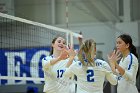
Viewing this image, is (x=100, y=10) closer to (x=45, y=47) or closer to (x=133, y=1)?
(x=133, y=1)

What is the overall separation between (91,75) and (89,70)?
0.05 metres

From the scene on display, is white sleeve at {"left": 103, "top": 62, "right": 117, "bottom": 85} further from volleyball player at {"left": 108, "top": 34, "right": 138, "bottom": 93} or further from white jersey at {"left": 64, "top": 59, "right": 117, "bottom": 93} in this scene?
volleyball player at {"left": 108, "top": 34, "right": 138, "bottom": 93}

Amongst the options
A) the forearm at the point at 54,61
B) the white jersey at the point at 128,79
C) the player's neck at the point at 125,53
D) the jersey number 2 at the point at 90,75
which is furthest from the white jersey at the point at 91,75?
the player's neck at the point at 125,53

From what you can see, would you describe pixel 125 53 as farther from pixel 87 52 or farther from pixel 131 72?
pixel 87 52

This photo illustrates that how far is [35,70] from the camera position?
8844 mm

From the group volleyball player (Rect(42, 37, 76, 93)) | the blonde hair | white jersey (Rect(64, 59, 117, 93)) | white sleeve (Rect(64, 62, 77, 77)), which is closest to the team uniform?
volleyball player (Rect(42, 37, 76, 93))

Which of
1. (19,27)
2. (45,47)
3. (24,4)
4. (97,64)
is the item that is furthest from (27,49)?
(97,64)

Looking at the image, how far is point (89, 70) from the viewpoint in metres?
3.21

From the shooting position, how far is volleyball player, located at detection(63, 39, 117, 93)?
3.17m

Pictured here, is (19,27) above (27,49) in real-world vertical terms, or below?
above

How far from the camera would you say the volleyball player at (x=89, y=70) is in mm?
3172

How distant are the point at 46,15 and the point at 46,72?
694 centimetres

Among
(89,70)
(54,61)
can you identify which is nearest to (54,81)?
(54,61)

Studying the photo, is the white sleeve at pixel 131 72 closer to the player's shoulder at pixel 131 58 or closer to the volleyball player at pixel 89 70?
the player's shoulder at pixel 131 58
